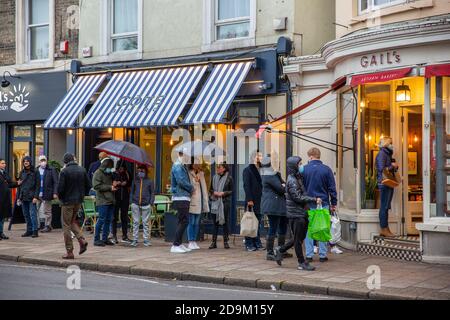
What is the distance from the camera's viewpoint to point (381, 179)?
47.6 feet

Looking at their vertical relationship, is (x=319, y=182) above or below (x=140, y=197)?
above

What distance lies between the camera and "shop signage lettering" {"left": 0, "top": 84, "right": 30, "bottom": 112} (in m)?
21.1

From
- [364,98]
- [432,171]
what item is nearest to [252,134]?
[364,98]

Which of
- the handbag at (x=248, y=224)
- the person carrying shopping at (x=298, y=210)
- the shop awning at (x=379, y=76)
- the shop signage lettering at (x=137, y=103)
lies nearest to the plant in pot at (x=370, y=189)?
the shop awning at (x=379, y=76)

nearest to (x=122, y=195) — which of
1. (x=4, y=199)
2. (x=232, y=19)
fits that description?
(x=4, y=199)

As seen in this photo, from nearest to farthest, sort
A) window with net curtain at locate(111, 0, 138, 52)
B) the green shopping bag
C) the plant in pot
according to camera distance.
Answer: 1. the green shopping bag
2. the plant in pot
3. window with net curtain at locate(111, 0, 138, 52)

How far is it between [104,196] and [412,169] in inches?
253

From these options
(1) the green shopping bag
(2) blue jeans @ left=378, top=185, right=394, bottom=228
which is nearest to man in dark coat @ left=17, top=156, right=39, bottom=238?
(1) the green shopping bag

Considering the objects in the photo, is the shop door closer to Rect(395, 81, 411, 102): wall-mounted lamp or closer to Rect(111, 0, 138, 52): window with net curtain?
Rect(395, 81, 411, 102): wall-mounted lamp

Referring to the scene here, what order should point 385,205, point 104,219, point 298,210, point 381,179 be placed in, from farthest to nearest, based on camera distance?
point 104,219 < point 381,179 < point 385,205 < point 298,210

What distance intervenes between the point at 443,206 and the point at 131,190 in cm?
641

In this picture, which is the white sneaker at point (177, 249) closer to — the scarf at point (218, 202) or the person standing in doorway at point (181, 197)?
the person standing in doorway at point (181, 197)

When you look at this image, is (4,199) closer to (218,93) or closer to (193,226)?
(193,226)

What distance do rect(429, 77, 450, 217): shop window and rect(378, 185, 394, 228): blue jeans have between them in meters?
1.29
